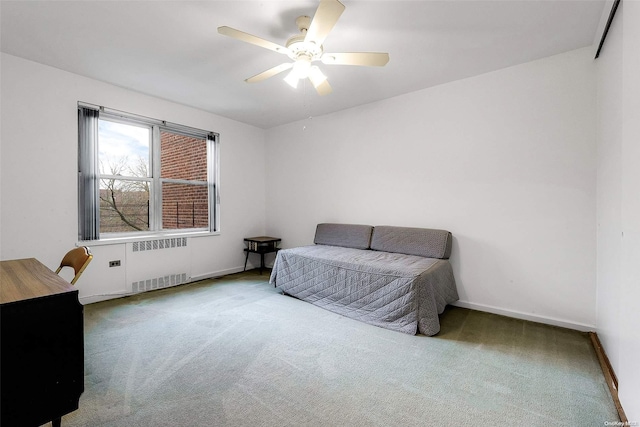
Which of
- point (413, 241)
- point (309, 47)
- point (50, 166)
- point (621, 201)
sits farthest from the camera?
point (413, 241)

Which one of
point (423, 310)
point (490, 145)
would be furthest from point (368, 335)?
point (490, 145)

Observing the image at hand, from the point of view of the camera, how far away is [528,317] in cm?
276

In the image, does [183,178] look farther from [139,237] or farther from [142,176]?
[139,237]

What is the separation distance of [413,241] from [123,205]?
364 centimetres

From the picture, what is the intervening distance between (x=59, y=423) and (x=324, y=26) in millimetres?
2574

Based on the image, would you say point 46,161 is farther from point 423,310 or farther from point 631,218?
point 631,218

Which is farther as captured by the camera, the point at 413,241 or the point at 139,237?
the point at 139,237

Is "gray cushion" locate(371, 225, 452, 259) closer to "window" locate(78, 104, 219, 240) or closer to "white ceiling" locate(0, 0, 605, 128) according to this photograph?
"white ceiling" locate(0, 0, 605, 128)

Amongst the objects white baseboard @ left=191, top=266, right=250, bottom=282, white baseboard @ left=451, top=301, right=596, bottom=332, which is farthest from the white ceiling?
white baseboard @ left=191, top=266, right=250, bottom=282

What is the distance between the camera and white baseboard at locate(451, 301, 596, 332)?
251 cm

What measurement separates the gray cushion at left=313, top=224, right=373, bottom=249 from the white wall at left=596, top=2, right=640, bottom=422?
2.22 m

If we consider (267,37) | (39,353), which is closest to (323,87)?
(267,37)

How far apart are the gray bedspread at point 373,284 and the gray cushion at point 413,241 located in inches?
3.8

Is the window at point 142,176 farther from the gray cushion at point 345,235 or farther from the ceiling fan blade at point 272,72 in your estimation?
the ceiling fan blade at point 272,72
